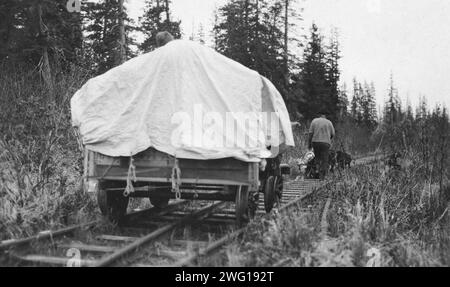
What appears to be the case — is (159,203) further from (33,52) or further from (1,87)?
(33,52)

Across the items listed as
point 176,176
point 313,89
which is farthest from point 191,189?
point 313,89

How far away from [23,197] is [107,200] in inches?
51.0

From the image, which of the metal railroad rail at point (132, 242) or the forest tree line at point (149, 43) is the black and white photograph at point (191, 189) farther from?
the forest tree line at point (149, 43)

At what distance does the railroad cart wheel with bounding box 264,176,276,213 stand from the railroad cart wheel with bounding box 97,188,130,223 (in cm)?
226

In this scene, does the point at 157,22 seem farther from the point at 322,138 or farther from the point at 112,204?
the point at 112,204

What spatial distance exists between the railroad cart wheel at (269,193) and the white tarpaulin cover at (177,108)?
1352mm

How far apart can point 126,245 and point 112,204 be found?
5.17 ft

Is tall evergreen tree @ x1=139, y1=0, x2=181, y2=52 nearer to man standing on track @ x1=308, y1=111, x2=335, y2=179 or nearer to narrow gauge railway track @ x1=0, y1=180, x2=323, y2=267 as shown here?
man standing on track @ x1=308, y1=111, x2=335, y2=179

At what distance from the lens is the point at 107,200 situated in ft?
21.8

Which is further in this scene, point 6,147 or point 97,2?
point 97,2

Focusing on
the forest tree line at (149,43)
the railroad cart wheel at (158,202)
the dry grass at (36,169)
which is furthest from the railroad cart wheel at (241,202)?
the forest tree line at (149,43)

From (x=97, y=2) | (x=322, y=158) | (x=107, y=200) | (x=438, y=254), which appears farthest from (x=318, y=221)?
(x=97, y=2)

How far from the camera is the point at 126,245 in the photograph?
539 cm
